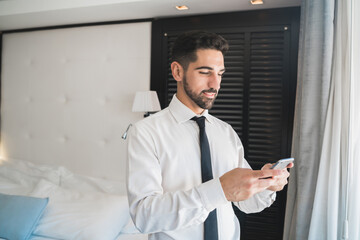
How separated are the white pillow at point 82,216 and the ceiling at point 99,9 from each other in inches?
57.3

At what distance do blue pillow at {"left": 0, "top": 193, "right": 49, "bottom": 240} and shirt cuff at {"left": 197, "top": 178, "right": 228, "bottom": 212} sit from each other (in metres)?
1.37

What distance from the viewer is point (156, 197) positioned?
91 centimetres

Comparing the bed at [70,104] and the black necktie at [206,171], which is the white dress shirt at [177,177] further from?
the bed at [70,104]

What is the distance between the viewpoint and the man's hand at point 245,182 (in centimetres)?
82

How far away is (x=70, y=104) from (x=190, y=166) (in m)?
2.07

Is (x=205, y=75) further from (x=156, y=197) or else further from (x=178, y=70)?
(x=156, y=197)

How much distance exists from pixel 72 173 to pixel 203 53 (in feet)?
6.52

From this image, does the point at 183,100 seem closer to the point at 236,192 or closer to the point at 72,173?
the point at 236,192

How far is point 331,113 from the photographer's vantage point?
64.5 inches

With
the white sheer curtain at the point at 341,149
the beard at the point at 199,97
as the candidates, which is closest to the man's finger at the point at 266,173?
the beard at the point at 199,97

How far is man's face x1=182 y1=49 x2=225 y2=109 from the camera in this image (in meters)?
1.07

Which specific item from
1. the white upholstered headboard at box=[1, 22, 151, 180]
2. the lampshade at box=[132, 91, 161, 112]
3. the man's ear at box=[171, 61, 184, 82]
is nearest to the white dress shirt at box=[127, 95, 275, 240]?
the man's ear at box=[171, 61, 184, 82]

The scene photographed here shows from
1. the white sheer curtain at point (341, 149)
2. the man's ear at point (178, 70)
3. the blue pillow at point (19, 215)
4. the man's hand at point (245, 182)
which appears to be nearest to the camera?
the man's hand at point (245, 182)

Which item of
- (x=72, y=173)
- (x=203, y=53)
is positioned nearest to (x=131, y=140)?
(x=203, y=53)
